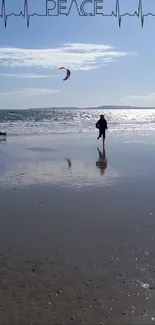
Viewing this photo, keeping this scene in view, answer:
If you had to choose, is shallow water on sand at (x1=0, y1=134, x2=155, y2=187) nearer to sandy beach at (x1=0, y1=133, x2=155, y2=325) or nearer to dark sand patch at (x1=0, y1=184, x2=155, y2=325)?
sandy beach at (x1=0, y1=133, x2=155, y2=325)

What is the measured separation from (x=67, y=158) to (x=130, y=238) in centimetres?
1086

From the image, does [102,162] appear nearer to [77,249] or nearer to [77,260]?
[77,249]

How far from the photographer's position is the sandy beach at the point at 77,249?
489 cm

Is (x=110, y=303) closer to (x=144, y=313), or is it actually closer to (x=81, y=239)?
(x=144, y=313)

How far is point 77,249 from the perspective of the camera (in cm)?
668

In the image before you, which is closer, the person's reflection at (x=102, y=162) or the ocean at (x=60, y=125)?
the person's reflection at (x=102, y=162)

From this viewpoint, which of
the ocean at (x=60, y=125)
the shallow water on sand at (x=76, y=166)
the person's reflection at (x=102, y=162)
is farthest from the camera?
the ocean at (x=60, y=125)

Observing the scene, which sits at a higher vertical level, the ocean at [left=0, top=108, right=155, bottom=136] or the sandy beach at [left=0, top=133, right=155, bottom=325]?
the sandy beach at [left=0, top=133, right=155, bottom=325]

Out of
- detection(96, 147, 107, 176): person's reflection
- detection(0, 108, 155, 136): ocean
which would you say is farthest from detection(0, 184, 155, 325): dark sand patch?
detection(0, 108, 155, 136): ocean


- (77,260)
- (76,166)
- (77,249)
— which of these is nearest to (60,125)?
(76,166)

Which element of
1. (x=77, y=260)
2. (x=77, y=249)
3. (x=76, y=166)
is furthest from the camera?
(x=76, y=166)

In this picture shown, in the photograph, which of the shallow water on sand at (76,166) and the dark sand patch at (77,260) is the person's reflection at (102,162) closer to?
the shallow water on sand at (76,166)

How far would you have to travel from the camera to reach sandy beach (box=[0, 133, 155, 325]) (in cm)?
489

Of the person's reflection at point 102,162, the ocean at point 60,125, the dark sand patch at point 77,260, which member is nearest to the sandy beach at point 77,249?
the dark sand patch at point 77,260
